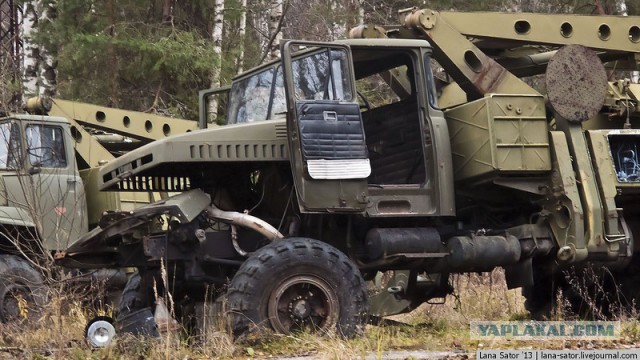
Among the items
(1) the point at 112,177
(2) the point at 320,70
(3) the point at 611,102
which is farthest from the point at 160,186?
(3) the point at 611,102

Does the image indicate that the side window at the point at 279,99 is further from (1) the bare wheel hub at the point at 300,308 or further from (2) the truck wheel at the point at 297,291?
(1) the bare wheel hub at the point at 300,308

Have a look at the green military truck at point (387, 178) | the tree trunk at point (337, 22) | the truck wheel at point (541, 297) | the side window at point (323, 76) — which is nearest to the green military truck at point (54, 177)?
the green military truck at point (387, 178)

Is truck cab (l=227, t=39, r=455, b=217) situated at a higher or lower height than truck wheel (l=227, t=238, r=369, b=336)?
higher

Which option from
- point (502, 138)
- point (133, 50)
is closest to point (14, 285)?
point (502, 138)

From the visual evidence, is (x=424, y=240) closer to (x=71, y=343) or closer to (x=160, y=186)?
(x=160, y=186)

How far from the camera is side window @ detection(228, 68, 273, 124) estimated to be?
10391mm

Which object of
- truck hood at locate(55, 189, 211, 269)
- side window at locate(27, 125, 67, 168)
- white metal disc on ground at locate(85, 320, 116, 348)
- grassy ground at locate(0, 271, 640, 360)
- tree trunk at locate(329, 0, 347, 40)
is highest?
tree trunk at locate(329, 0, 347, 40)

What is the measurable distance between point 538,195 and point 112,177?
4077 millimetres

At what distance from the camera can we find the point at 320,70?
9.77m

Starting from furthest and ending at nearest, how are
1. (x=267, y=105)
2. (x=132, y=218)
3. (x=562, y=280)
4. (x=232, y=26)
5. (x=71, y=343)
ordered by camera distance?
(x=232, y=26) → (x=562, y=280) → (x=267, y=105) → (x=132, y=218) → (x=71, y=343)

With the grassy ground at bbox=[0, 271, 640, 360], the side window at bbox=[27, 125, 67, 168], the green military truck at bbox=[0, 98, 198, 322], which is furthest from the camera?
the side window at bbox=[27, 125, 67, 168]

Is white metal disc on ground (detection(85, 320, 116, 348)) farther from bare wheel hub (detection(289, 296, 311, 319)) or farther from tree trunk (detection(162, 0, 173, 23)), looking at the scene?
tree trunk (detection(162, 0, 173, 23))

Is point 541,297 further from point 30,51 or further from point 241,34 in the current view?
point 30,51

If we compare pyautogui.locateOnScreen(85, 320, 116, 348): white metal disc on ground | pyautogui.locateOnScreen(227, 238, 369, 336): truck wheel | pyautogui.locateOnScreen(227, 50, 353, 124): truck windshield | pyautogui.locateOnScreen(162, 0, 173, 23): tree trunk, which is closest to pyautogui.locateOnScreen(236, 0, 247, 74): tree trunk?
pyautogui.locateOnScreen(162, 0, 173, 23): tree trunk
